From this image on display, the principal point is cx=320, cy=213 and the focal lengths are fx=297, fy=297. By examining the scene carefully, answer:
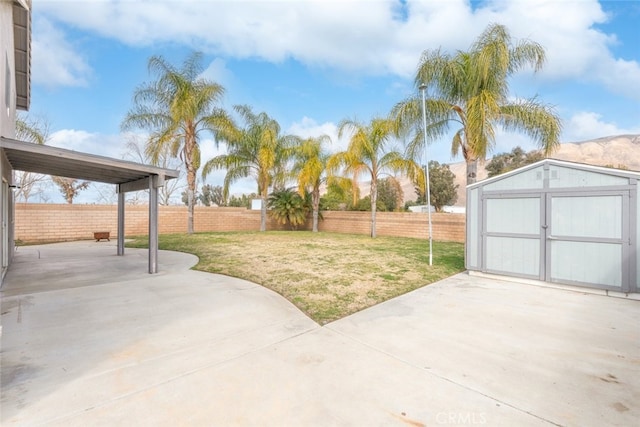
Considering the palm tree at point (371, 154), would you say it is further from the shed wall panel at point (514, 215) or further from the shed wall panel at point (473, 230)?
the shed wall panel at point (514, 215)

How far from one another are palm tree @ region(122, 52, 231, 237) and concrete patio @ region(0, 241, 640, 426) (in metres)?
11.2

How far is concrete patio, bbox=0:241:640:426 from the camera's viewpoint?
7.36 ft

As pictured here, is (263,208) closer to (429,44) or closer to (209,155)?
(209,155)

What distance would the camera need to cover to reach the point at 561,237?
19.7 ft

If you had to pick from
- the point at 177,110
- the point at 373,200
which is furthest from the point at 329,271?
the point at 177,110

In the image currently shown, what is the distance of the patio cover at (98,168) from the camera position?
5375mm

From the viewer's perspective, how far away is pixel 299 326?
399 cm

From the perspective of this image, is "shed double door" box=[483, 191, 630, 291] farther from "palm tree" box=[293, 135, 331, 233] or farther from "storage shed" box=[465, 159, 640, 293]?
"palm tree" box=[293, 135, 331, 233]

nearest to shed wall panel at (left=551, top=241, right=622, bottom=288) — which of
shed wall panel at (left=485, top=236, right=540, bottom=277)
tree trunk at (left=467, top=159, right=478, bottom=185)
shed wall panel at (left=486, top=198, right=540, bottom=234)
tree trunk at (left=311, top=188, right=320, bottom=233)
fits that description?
shed wall panel at (left=485, top=236, right=540, bottom=277)

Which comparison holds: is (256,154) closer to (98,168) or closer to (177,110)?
(177,110)

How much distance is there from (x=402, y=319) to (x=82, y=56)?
19.2 meters

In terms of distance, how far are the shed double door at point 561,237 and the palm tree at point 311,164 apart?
11795mm

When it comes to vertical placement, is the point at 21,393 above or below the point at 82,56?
below

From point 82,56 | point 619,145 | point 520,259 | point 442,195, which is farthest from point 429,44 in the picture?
point 619,145
